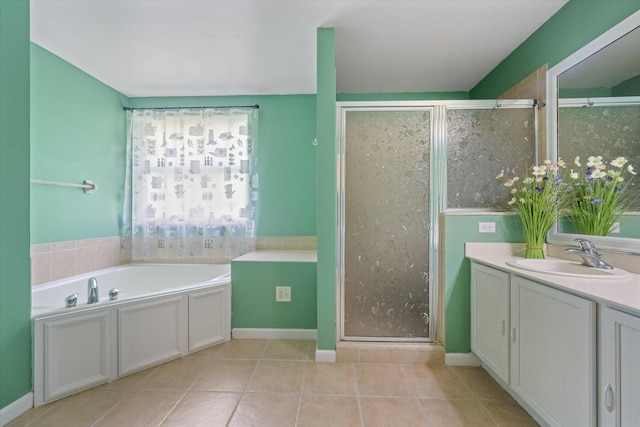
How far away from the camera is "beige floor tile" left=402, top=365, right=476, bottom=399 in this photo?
5.49 feet

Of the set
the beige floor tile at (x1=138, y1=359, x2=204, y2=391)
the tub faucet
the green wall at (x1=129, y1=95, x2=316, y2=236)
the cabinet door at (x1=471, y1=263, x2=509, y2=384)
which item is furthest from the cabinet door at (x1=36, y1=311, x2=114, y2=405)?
the cabinet door at (x1=471, y1=263, x2=509, y2=384)

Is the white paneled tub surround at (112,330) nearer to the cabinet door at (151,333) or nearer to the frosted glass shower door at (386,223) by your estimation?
the cabinet door at (151,333)

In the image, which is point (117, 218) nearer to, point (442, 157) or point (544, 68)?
point (442, 157)

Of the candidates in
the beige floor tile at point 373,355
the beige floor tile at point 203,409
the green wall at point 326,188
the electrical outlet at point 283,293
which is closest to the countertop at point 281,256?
the electrical outlet at point 283,293

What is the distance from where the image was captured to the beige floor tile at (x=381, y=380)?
5.55 feet

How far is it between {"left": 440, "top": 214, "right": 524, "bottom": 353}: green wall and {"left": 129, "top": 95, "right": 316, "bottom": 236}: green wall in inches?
57.7

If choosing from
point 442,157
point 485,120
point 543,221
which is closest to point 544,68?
point 485,120

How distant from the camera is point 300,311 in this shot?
244 cm

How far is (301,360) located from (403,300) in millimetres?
882

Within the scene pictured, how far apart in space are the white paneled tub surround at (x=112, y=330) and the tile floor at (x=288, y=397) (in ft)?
0.29

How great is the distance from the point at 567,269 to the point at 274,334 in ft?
7.01

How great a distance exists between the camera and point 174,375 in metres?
1.88

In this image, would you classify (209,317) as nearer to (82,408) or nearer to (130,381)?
(130,381)

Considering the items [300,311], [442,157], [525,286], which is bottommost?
[300,311]
